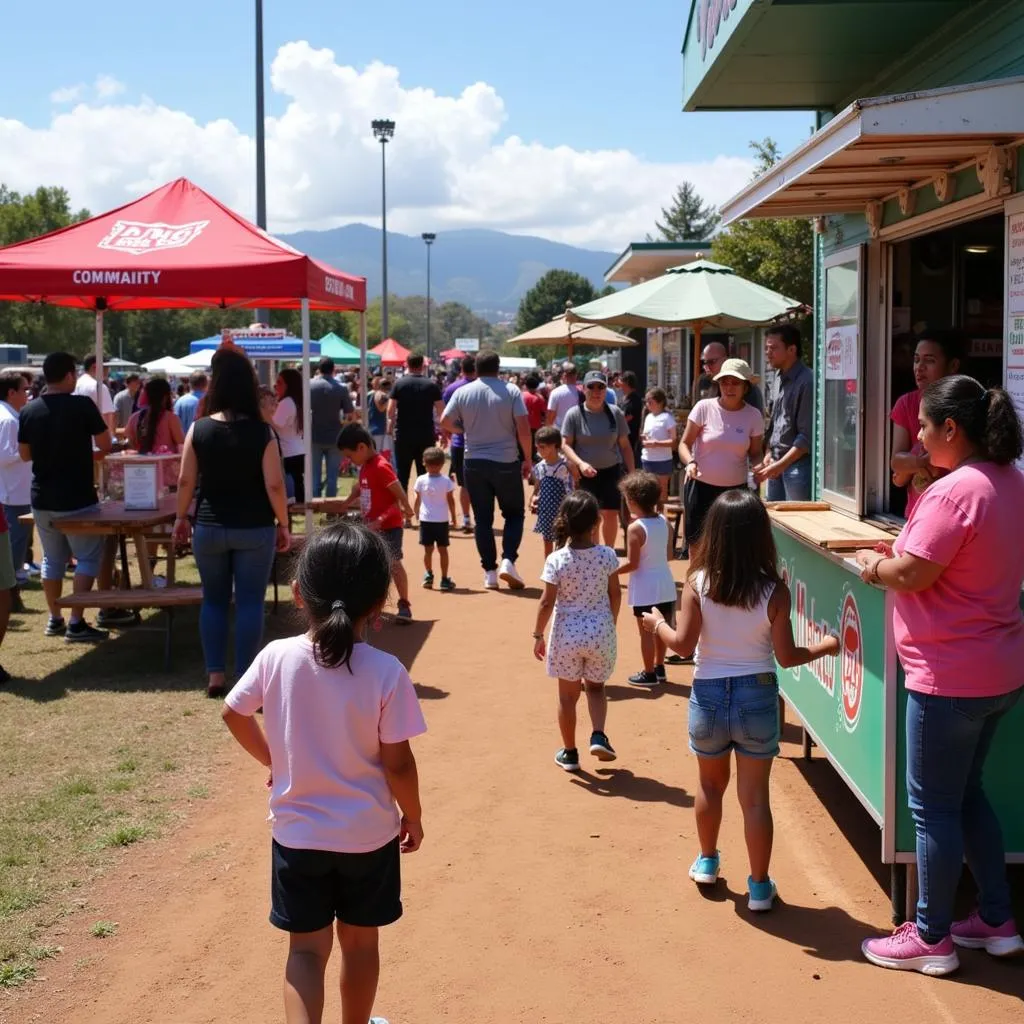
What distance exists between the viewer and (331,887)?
314 cm

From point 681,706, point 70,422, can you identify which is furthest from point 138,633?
point 681,706

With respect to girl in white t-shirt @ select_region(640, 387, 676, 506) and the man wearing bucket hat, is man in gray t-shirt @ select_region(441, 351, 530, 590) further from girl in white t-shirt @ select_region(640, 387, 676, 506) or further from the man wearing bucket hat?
the man wearing bucket hat

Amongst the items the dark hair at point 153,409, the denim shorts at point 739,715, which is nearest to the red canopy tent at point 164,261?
the dark hair at point 153,409

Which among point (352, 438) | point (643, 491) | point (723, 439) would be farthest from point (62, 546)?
point (723, 439)

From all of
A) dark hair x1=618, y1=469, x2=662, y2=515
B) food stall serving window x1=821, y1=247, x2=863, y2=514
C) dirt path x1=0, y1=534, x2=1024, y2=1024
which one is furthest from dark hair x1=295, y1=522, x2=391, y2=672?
food stall serving window x1=821, y1=247, x2=863, y2=514

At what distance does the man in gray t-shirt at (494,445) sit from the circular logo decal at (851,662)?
240 inches

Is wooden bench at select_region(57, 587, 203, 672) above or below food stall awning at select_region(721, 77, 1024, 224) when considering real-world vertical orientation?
below

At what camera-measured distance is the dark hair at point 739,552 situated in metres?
4.29

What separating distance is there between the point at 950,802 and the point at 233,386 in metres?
4.74

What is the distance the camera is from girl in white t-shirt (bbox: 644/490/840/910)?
4.30 meters

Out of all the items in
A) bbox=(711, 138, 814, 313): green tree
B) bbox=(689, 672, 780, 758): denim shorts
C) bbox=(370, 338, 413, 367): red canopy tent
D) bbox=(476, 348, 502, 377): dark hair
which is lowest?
bbox=(689, 672, 780, 758): denim shorts

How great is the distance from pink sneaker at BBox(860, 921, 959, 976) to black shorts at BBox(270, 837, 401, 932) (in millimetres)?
1775

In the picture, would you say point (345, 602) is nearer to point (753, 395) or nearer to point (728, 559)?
point (728, 559)

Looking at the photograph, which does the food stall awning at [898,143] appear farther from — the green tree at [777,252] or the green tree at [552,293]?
the green tree at [552,293]
